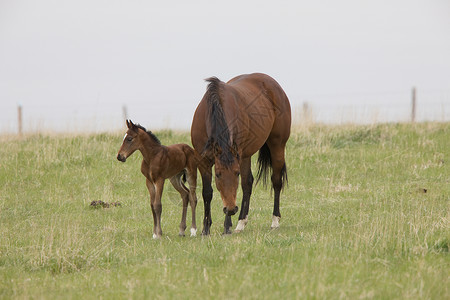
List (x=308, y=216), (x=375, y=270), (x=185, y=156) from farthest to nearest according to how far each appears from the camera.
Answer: (x=308, y=216), (x=185, y=156), (x=375, y=270)

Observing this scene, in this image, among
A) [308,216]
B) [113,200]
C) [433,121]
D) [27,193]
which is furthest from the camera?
[433,121]

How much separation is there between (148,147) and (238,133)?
4.25ft

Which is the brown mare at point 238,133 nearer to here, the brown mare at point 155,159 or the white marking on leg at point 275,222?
the white marking on leg at point 275,222

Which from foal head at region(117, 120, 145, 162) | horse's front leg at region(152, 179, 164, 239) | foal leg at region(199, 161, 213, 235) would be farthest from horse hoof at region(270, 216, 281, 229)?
foal head at region(117, 120, 145, 162)

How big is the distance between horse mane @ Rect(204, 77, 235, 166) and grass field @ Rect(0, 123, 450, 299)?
3.43 feet

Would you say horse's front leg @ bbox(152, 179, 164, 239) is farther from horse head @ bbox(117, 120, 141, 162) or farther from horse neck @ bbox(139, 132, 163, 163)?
horse head @ bbox(117, 120, 141, 162)

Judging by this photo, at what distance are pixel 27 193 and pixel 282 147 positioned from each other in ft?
19.1

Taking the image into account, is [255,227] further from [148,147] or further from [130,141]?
[130,141]

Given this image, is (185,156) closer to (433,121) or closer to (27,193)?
(27,193)

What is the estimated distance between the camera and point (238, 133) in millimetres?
7758

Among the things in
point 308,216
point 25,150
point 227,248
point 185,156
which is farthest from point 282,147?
point 25,150

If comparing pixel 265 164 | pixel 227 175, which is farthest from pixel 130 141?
pixel 265 164

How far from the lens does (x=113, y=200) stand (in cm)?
1133

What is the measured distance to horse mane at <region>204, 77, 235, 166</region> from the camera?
7.04 meters
